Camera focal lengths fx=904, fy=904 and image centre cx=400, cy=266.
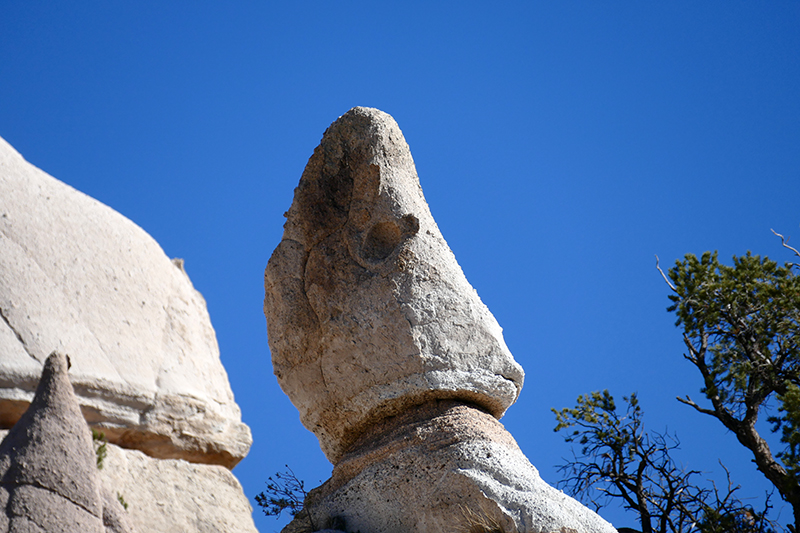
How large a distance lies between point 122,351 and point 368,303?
2.05 meters

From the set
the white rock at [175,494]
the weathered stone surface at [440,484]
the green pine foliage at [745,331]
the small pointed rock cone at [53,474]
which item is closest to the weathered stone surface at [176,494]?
the white rock at [175,494]

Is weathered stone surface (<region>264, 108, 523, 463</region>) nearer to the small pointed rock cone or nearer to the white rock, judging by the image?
the white rock

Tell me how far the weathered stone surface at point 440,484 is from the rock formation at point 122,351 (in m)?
1.28

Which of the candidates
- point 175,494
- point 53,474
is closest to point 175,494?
point 175,494

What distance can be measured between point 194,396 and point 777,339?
24.0 ft

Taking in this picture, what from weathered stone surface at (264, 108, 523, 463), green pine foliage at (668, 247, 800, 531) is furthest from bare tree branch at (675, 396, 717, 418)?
weathered stone surface at (264, 108, 523, 463)

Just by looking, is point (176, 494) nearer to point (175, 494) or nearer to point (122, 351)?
point (175, 494)

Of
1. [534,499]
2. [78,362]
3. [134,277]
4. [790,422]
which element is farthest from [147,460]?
[790,422]

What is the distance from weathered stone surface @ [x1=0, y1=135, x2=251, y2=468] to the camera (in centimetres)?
593

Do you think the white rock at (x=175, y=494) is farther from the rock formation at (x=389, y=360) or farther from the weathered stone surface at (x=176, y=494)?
the rock formation at (x=389, y=360)

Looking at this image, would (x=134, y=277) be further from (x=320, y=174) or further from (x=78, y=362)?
(x=320, y=174)

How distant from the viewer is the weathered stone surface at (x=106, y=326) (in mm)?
5930

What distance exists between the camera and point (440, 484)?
4.82 meters

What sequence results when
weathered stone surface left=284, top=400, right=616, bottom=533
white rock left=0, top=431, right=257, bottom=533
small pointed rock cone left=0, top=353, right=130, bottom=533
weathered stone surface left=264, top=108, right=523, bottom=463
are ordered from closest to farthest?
small pointed rock cone left=0, top=353, right=130, bottom=533
weathered stone surface left=284, top=400, right=616, bottom=533
weathered stone surface left=264, top=108, right=523, bottom=463
white rock left=0, top=431, right=257, bottom=533
